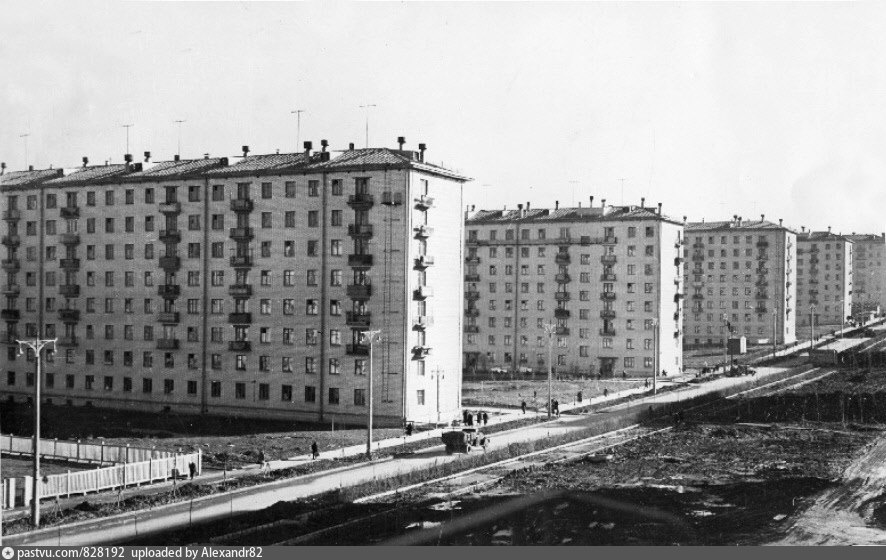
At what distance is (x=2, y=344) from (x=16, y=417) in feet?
52.3

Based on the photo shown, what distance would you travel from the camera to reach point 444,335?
7625 centimetres

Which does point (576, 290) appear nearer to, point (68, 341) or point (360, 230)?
point (360, 230)

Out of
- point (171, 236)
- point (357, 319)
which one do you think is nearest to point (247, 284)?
point (171, 236)

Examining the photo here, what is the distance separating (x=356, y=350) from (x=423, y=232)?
10362 millimetres

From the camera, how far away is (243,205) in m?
76.7

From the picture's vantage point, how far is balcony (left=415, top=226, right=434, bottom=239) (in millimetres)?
73000

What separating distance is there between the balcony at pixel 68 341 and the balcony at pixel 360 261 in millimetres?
28684

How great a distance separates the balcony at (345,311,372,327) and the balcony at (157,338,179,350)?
16646 millimetres

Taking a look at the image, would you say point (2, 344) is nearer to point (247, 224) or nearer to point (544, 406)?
point (247, 224)

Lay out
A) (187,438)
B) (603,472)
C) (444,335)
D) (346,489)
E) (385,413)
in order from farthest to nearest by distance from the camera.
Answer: (444,335) → (385,413) → (187,438) → (603,472) → (346,489)

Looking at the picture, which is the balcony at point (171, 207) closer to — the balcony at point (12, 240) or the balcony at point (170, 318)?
the balcony at point (170, 318)

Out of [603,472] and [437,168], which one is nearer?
[603,472]

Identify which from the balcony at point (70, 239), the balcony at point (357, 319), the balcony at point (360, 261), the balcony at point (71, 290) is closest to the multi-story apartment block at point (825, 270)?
the balcony at point (357, 319)
